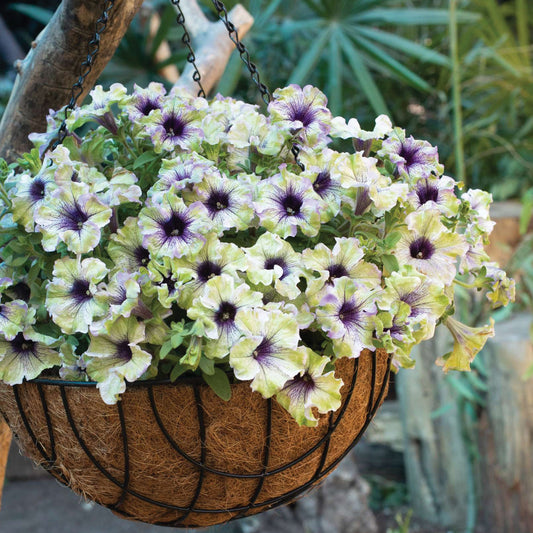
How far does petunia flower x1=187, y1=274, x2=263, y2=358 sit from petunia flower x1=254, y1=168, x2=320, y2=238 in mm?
71

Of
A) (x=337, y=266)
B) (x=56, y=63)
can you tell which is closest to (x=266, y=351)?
(x=337, y=266)

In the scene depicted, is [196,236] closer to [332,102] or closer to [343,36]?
[332,102]

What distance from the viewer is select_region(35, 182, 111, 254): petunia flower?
23.3 inches

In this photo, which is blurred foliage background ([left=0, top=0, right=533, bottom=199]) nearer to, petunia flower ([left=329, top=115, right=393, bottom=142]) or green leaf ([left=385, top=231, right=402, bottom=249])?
petunia flower ([left=329, top=115, right=393, bottom=142])

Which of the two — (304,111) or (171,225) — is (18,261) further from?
(304,111)

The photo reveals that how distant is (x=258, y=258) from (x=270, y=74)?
271 centimetres

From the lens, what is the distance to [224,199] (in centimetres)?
61

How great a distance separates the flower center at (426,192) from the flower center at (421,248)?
57mm

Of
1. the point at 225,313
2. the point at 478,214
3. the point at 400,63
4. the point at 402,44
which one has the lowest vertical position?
the point at 225,313

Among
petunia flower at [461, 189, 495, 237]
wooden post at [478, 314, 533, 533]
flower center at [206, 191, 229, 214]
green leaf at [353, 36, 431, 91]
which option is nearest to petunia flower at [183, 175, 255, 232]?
flower center at [206, 191, 229, 214]

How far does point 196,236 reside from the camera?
0.58m

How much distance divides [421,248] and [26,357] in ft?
1.20

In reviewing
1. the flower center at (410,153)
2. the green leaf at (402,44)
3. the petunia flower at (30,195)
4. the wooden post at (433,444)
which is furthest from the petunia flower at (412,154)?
the wooden post at (433,444)

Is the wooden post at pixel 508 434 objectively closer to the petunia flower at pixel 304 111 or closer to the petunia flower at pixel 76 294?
the petunia flower at pixel 304 111
